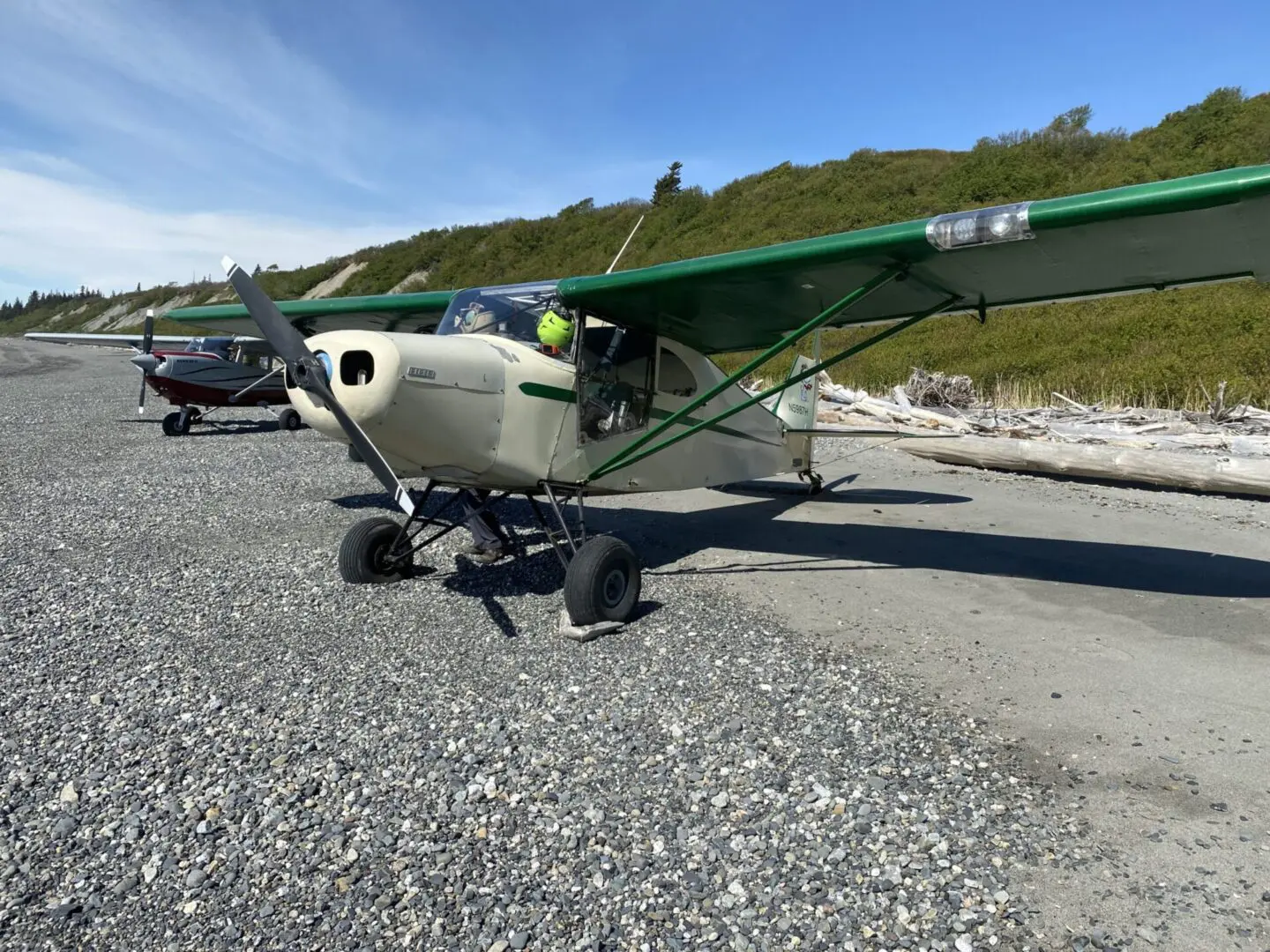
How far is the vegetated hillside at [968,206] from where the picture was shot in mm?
17906

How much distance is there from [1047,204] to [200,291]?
298 feet

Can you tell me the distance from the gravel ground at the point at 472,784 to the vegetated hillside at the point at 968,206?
14707 millimetres

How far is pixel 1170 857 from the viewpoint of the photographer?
2.57 meters

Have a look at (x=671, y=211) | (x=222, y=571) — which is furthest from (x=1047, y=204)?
(x=671, y=211)

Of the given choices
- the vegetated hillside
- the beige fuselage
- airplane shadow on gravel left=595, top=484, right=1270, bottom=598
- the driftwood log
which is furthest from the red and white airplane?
the vegetated hillside

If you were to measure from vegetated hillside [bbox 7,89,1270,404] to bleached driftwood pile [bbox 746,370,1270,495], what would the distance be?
6.38 ft

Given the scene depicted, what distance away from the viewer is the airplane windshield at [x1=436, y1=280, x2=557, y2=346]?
5762 mm

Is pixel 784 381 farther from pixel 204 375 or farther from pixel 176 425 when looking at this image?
pixel 204 375

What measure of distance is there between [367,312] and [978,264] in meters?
6.62

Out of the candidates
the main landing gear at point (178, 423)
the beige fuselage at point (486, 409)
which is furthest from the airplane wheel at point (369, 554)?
the main landing gear at point (178, 423)

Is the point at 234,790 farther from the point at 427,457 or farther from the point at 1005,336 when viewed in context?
the point at 1005,336

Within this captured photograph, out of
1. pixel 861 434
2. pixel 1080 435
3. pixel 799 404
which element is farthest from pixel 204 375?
pixel 1080 435

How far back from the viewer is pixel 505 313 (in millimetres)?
5836

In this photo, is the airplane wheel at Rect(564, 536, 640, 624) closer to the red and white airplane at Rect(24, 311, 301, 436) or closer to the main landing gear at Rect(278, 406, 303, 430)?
Result: the red and white airplane at Rect(24, 311, 301, 436)
